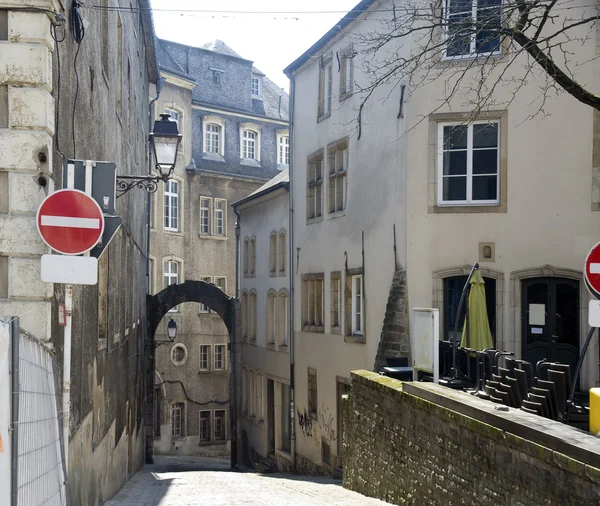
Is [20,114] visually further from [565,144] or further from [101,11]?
[565,144]

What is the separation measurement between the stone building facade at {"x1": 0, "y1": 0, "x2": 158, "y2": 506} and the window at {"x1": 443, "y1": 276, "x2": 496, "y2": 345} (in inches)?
261

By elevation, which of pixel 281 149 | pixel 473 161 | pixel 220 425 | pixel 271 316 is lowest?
pixel 220 425

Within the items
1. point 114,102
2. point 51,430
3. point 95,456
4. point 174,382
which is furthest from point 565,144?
point 174,382

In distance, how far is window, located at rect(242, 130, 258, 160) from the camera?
4364 centimetres

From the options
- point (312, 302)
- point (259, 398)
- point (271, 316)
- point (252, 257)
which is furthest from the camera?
point (252, 257)

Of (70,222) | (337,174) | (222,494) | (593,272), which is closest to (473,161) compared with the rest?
(337,174)

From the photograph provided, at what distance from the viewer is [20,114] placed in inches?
303

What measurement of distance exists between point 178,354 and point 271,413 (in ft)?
33.5

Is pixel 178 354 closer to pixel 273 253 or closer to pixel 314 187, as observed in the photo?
pixel 273 253

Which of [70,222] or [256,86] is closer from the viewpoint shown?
[70,222]

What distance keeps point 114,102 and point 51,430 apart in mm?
8939

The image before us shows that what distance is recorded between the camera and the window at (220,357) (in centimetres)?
4134

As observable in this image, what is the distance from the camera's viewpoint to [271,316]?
3167 centimetres

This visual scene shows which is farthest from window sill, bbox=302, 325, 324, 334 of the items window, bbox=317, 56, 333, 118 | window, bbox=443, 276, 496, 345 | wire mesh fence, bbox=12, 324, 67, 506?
wire mesh fence, bbox=12, 324, 67, 506
